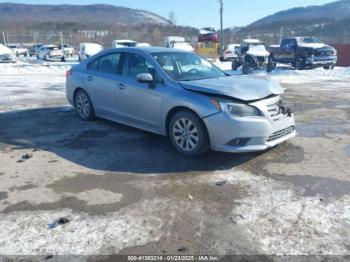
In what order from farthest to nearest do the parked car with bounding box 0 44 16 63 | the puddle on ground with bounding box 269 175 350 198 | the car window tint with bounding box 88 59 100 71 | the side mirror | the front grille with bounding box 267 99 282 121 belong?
the parked car with bounding box 0 44 16 63 → the car window tint with bounding box 88 59 100 71 → the side mirror → the front grille with bounding box 267 99 282 121 → the puddle on ground with bounding box 269 175 350 198

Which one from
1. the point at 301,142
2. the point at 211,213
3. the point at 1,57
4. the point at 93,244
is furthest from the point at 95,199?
the point at 1,57

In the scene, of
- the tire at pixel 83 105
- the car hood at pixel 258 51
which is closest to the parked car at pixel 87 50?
the car hood at pixel 258 51

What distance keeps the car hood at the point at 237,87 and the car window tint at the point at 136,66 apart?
87 centimetres

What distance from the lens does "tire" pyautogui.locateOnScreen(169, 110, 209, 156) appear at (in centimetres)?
491

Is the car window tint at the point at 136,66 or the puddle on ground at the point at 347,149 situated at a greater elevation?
the car window tint at the point at 136,66

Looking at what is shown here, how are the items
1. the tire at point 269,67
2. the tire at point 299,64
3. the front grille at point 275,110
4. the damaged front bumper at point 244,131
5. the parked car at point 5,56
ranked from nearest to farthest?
the damaged front bumper at point 244,131, the front grille at point 275,110, the tire at point 299,64, the tire at point 269,67, the parked car at point 5,56

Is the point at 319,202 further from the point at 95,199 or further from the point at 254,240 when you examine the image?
the point at 95,199

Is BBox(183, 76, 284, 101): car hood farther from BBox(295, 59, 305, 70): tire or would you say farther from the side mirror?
BBox(295, 59, 305, 70): tire

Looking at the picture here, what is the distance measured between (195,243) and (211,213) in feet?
1.83

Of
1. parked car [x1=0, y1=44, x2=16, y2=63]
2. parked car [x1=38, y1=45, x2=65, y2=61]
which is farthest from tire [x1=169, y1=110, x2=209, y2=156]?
parked car [x1=38, y1=45, x2=65, y2=61]

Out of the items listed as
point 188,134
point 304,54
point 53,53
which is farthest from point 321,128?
point 53,53

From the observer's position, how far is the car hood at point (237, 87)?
15.6 ft

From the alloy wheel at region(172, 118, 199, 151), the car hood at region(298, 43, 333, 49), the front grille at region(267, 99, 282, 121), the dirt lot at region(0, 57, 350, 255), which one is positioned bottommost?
the dirt lot at region(0, 57, 350, 255)

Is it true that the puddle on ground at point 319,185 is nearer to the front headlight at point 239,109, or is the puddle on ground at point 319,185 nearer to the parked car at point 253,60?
the front headlight at point 239,109
